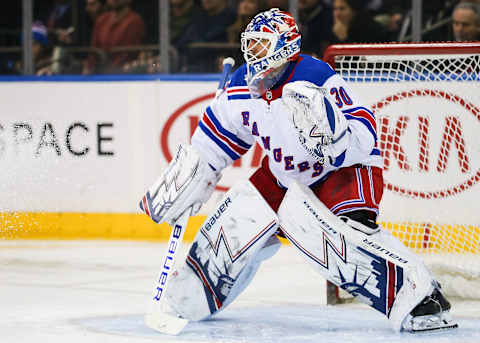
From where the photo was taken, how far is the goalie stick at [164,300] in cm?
348

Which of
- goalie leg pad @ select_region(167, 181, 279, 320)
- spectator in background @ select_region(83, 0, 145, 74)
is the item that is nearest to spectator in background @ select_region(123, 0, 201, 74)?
spectator in background @ select_region(83, 0, 145, 74)

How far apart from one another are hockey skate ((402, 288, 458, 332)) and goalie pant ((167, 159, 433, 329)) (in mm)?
44

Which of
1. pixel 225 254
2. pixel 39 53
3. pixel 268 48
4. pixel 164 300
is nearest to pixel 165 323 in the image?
pixel 164 300

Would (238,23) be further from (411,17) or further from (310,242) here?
(310,242)

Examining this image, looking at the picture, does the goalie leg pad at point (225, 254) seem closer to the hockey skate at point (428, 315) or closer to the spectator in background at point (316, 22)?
the hockey skate at point (428, 315)

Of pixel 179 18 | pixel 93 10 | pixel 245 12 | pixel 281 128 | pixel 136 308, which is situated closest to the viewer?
pixel 281 128

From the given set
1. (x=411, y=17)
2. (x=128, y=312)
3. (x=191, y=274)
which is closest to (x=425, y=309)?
(x=191, y=274)

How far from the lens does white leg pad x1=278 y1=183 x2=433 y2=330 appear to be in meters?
3.35

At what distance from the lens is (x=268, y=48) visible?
3.35 m

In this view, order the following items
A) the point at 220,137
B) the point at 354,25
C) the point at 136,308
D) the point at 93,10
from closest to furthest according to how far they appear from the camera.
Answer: the point at 220,137
the point at 136,308
the point at 354,25
the point at 93,10

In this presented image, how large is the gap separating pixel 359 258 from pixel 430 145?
5.61ft

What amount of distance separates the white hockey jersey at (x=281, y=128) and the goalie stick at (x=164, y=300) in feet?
0.48

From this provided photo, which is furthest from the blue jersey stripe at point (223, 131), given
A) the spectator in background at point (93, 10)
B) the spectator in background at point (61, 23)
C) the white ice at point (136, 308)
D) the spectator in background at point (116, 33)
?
the spectator in background at point (61, 23)

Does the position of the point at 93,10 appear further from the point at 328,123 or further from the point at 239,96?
the point at 328,123
